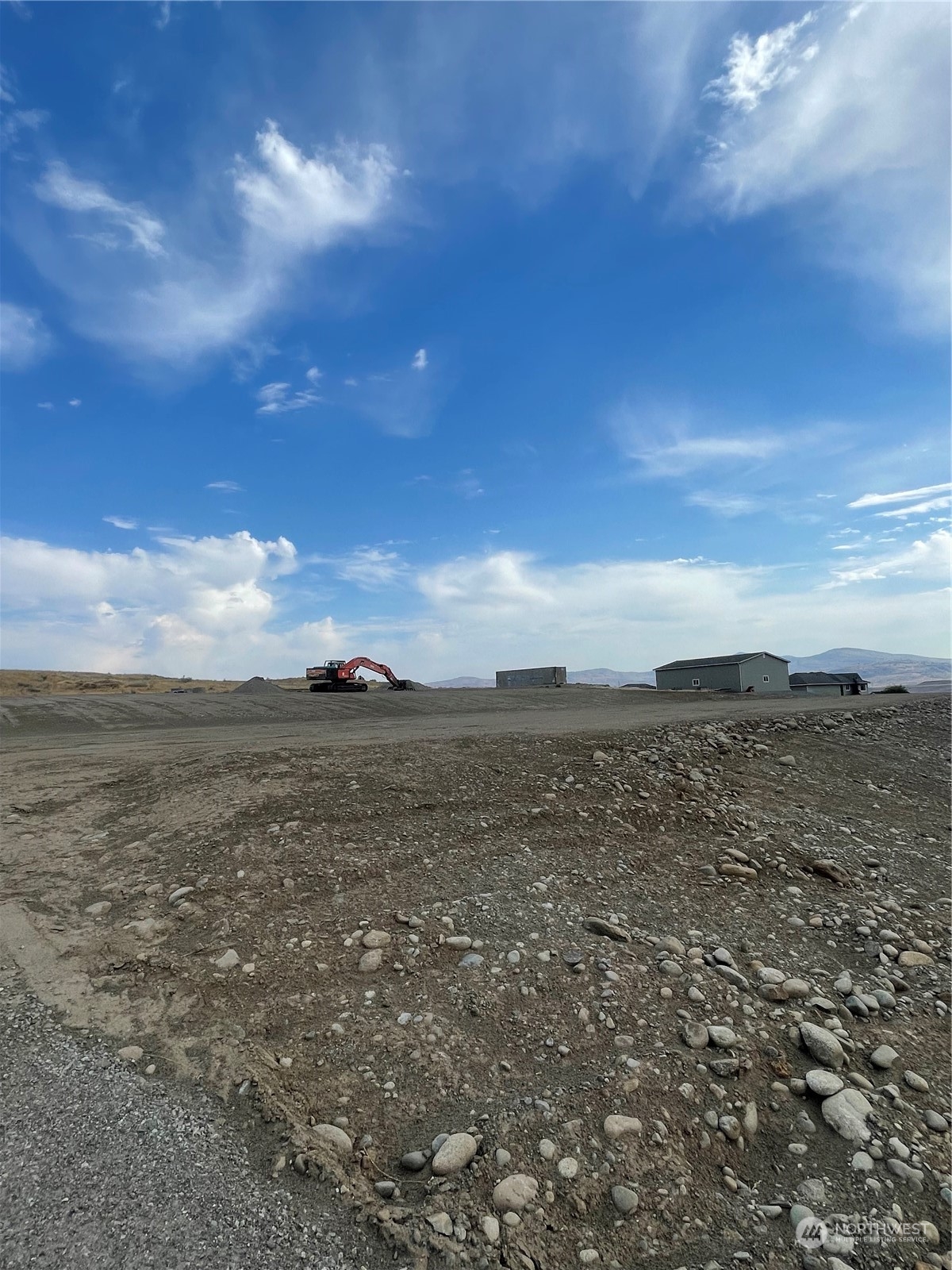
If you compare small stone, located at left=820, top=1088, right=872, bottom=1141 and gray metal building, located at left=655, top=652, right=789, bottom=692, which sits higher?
gray metal building, located at left=655, top=652, right=789, bottom=692

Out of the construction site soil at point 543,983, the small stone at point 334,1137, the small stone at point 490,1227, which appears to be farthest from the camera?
the small stone at point 334,1137

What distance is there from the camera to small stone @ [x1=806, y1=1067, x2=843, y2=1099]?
356 centimetres

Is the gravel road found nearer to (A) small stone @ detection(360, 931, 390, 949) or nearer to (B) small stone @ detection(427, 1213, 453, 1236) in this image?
(B) small stone @ detection(427, 1213, 453, 1236)

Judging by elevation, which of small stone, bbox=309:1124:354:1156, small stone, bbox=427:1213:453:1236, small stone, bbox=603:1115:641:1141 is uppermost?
small stone, bbox=309:1124:354:1156

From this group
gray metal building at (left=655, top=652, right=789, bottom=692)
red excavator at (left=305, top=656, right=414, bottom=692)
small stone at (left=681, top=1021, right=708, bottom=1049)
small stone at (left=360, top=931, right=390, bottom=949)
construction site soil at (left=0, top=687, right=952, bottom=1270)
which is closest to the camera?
construction site soil at (left=0, top=687, right=952, bottom=1270)

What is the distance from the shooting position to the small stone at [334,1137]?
119 inches

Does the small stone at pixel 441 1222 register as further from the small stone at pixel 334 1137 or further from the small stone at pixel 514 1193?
the small stone at pixel 334 1137

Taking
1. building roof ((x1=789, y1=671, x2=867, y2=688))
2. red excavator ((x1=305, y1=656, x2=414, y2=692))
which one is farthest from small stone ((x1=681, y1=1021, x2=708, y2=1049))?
building roof ((x1=789, y1=671, x2=867, y2=688))

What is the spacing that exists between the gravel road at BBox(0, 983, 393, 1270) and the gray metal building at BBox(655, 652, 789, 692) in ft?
157

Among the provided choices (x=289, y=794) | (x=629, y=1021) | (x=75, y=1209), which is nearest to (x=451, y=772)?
(x=289, y=794)

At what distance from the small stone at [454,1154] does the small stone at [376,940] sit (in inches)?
71.2

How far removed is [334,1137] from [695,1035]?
2.27 metres

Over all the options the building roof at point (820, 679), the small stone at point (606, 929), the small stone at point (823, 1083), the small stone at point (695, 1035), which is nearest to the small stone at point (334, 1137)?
the small stone at point (695, 1035)

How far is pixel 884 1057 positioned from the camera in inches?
154
